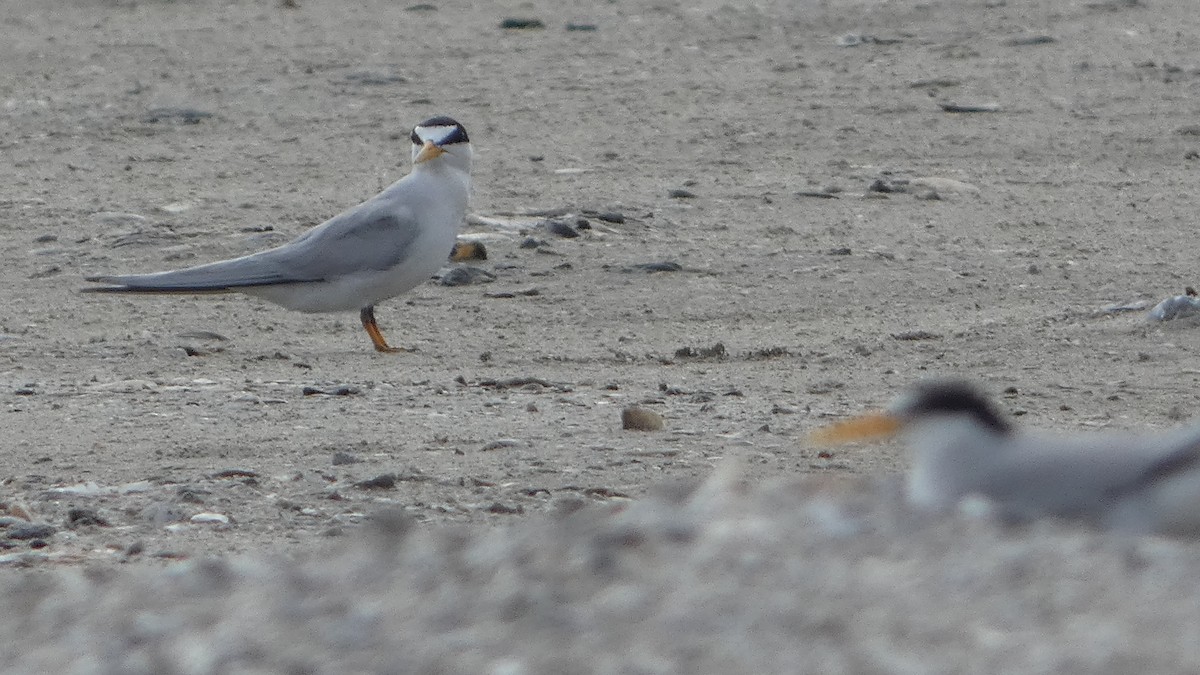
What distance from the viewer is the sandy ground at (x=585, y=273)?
499 centimetres

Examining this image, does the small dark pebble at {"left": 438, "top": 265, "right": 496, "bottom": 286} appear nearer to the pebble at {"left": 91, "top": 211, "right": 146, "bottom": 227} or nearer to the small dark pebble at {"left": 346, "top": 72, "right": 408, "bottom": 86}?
the pebble at {"left": 91, "top": 211, "right": 146, "bottom": 227}

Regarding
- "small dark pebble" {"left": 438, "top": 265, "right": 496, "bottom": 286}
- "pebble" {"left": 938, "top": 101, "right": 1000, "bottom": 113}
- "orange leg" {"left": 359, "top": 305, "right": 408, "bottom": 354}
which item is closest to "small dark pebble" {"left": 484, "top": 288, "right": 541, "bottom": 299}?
"small dark pebble" {"left": 438, "top": 265, "right": 496, "bottom": 286}

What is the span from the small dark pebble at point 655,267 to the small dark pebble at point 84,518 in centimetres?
349

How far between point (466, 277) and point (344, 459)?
109 inches

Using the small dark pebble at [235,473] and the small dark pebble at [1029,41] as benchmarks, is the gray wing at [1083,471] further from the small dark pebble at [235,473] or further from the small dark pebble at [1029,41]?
the small dark pebble at [1029,41]

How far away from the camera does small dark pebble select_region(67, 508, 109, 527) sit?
16.9 ft

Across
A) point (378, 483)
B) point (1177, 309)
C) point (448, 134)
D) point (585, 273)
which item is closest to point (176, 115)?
point (448, 134)

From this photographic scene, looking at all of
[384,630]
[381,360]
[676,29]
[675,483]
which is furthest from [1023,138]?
[384,630]

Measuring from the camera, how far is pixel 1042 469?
440 centimetres

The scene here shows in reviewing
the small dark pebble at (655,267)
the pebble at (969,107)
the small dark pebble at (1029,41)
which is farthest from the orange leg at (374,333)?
the small dark pebble at (1029,41)

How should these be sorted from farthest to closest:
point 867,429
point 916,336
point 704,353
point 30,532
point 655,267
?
point 655,267 < point 916,336 < point 704,353 < point 30,532 < point 867,429

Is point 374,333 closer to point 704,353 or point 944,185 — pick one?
point 704,353

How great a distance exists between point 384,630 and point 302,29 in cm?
1058

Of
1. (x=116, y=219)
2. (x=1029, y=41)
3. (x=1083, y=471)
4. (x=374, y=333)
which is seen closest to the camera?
(x=1083, y=471)
